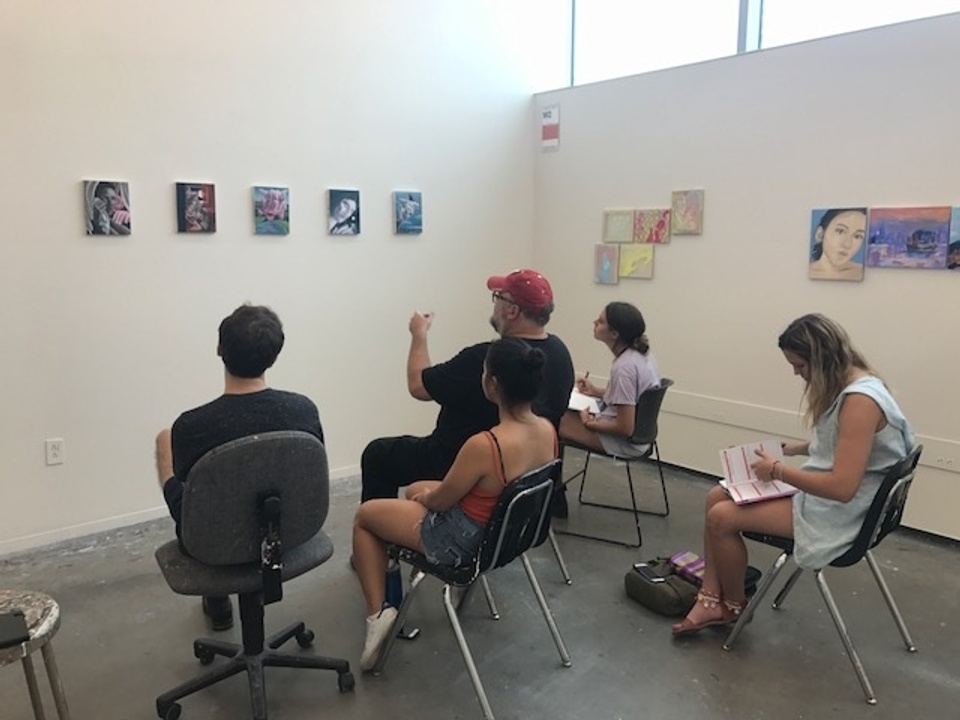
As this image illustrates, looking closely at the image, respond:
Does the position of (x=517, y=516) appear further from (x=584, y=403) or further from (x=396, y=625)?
(x=584, y=403)

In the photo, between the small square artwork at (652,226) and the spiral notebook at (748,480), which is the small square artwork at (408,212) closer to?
the small square artwork at (652,226)

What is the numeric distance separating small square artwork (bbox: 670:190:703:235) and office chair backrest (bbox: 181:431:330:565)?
2.88m

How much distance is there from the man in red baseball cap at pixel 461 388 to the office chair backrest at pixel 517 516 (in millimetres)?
559

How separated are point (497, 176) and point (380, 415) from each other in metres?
1.65

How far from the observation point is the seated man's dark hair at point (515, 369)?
2.26 m

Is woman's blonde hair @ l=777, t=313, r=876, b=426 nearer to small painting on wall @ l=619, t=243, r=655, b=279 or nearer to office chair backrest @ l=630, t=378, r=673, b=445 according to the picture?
office chair backrest @ l=630, t=378, r=673, b=445

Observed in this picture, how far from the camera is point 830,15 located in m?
3.89

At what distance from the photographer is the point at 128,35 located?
3.44 meters

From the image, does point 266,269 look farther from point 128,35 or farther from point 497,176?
point 497,176

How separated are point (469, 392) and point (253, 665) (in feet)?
3.62

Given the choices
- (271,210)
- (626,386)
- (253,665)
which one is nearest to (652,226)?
(626,386)

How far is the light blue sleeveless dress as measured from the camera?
240 centimetres

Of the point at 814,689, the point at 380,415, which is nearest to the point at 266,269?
the point at 380,415

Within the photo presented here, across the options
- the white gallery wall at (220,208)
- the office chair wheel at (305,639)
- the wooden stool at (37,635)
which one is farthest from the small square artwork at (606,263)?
the wooden stool at (37,635)
